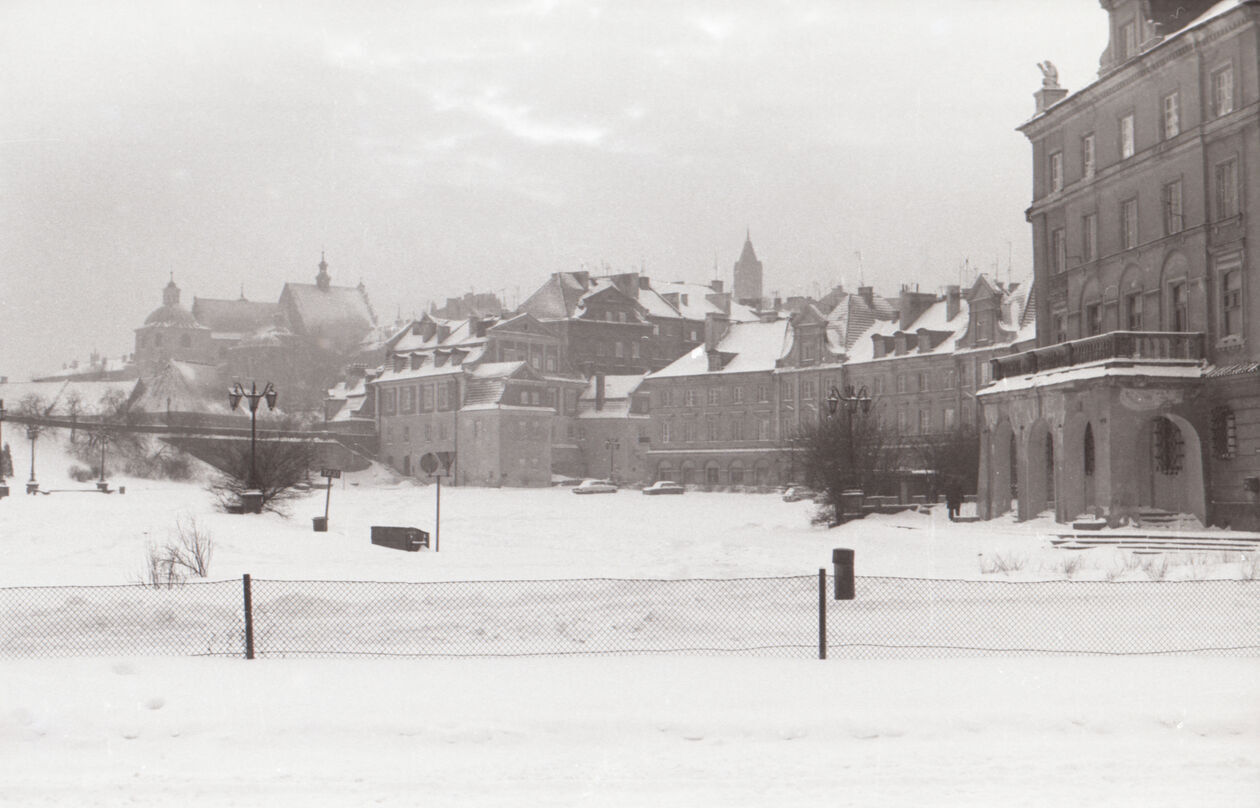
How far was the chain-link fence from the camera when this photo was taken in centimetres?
1550

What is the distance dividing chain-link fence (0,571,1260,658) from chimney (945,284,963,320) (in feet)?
196

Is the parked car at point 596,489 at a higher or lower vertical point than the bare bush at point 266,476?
lower

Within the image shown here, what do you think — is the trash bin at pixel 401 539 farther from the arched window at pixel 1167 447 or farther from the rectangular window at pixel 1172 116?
the rectangular window at pixel 1172 116

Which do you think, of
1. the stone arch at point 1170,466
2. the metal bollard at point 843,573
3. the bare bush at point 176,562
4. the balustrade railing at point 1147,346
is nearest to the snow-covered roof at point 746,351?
the stone arch at point 1170,466

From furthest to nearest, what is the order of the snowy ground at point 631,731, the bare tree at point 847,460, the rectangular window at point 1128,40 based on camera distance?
the bare tree at point 847,460
the rectangular window at point 1128,40
the snowy ground at point 631,731

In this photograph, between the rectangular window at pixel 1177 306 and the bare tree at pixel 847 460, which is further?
the bare tree at pixel 847 460

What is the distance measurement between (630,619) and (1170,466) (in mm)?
22604

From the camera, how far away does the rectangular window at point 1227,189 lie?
34.1 meters

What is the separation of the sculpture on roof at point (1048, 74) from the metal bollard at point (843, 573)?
94.4ft

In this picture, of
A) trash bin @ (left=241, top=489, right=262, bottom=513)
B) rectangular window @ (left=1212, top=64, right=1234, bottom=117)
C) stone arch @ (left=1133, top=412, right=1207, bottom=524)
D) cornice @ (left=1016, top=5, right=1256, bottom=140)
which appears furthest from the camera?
trash bin @ (left=241, top=489, right=262, bottom=513)

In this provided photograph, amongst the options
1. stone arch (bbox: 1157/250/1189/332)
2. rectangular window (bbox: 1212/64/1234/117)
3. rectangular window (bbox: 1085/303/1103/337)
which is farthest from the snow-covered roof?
rectangular window (bbox: 1212/64/1234/117)

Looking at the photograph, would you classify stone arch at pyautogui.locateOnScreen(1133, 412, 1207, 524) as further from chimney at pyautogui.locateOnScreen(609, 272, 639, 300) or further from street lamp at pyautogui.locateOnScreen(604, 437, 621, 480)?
chimney at pyautogui.locateOnScreen(609, 272, 639, 300)

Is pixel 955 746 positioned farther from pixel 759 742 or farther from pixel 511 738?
pixel 511 738

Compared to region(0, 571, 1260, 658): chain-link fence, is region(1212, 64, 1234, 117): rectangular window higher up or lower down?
higher up
